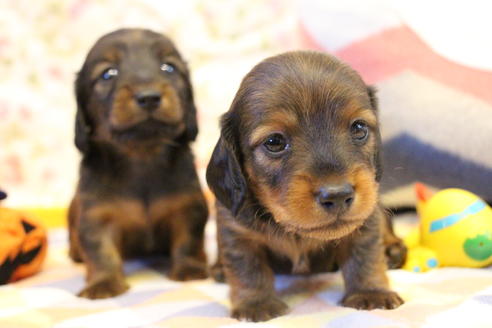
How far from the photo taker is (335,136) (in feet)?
7.36

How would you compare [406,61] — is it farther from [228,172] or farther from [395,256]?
[228,172]

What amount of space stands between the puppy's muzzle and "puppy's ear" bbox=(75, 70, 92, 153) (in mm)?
1519

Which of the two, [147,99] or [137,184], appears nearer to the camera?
[147,99]

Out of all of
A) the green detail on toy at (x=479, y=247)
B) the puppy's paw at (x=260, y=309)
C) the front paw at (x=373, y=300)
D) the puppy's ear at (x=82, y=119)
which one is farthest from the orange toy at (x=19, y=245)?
the green detail on toy at (x=479, y=247)

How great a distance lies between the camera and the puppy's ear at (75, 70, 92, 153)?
125 inches

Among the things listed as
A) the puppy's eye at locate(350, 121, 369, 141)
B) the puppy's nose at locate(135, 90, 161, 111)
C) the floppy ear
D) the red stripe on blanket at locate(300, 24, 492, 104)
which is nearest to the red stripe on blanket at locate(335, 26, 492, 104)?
the red stripe on blanket at locate(300, 24, 492, 104)

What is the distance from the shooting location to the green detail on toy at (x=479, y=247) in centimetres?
273

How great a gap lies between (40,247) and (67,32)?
2222mm

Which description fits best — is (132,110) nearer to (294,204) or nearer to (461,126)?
(294,204)

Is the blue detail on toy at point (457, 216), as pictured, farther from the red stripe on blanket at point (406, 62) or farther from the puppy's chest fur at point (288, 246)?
the red stripe on blanket at point (406, 62)

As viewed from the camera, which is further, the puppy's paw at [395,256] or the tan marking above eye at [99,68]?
the tan marking above eye at [99,68]

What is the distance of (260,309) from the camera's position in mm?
2398

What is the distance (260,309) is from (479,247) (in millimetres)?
1023

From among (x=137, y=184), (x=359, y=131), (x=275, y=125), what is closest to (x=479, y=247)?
(x=359, y=131)
